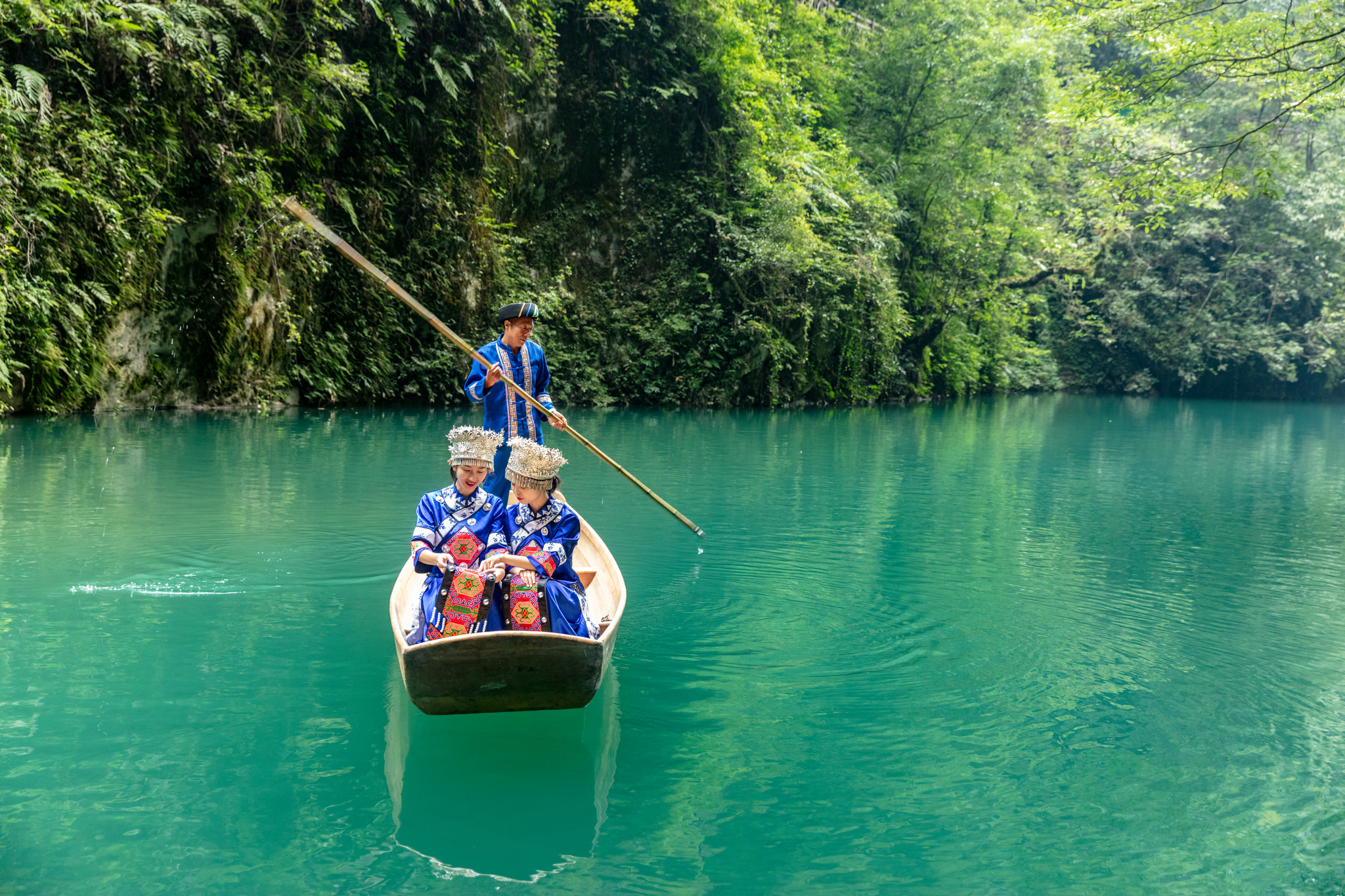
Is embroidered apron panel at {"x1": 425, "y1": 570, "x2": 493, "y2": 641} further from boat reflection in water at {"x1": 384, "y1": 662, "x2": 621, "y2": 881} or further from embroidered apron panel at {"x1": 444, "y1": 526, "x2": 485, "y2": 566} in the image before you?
boat reflection in water at {"x1": 384, "y1": 662, "x2": 621, "y2": 881}

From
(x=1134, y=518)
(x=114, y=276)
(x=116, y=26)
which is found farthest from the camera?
(x=114, y=276)

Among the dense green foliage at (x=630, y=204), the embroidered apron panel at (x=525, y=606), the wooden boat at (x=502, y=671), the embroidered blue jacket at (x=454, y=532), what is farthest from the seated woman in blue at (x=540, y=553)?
the dense green foliage at (x=630, y=204)

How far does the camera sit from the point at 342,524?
856 cm

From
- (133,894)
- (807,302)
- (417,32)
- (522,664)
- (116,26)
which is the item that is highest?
(417,32)

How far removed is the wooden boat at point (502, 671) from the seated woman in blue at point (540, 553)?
0.82 feet

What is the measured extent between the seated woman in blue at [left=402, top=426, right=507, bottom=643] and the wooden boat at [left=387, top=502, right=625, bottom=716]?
22 centimetres

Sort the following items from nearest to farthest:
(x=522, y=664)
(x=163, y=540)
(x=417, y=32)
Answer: (x=522, y=664)
(x=163, y=540)
(x=417, y=32)

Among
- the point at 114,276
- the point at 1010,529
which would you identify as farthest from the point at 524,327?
the point at 114,276

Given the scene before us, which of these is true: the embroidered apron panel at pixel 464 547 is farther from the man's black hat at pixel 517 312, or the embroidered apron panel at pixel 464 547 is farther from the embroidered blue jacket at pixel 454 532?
the man's black hat at pixel 517 312

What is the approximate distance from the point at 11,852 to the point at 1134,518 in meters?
9.90

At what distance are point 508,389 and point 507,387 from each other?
15mm

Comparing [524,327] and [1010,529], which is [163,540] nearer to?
[524,327]

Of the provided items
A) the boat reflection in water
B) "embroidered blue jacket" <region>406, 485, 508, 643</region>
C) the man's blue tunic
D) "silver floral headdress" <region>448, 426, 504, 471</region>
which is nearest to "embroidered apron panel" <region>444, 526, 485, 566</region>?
"embroidered blue jacket" <region>406, 485, 508, 643</region>

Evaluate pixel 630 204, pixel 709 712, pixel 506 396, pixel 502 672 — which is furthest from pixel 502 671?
pixel 630 204
